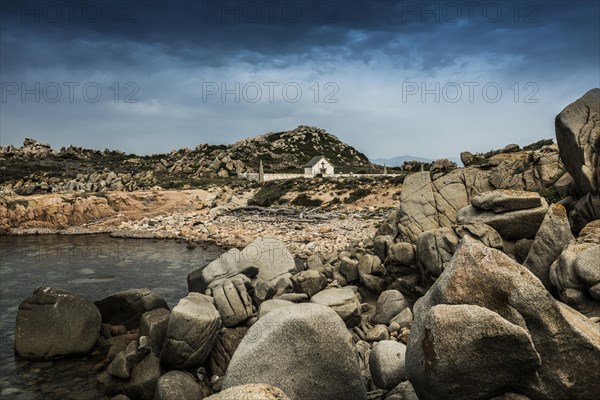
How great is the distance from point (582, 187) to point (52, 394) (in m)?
17.8

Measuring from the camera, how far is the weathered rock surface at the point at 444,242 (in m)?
14.1

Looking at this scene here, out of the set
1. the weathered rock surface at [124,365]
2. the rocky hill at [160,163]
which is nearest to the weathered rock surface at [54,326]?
the weathered rock surface at [124,365]

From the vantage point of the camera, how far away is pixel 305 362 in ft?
28.6

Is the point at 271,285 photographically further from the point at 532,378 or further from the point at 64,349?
the point at 532,378

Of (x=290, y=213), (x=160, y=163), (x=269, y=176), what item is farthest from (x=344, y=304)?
(x=160, y=163)

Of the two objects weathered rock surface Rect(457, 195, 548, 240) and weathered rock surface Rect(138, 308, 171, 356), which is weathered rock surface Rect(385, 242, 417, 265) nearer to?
weathered rock surface Rect(457, 195, 548, 240)

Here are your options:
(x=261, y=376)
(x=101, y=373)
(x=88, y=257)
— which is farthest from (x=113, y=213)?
(x=261, y=376)

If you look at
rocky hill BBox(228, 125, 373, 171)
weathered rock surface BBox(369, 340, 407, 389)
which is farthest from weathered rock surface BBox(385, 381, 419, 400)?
rocky hill BBox(228, 125, 373, 171)

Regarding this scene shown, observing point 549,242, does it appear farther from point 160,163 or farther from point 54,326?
point 160,163

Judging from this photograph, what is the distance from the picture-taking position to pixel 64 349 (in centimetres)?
1380

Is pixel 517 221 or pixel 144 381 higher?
pixel 517 221

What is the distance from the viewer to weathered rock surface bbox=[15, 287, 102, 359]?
13.8 meters

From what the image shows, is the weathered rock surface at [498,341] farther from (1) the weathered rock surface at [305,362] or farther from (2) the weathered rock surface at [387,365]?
(2) the weathered rock surface at [387,365]

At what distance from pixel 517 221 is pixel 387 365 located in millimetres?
7807
